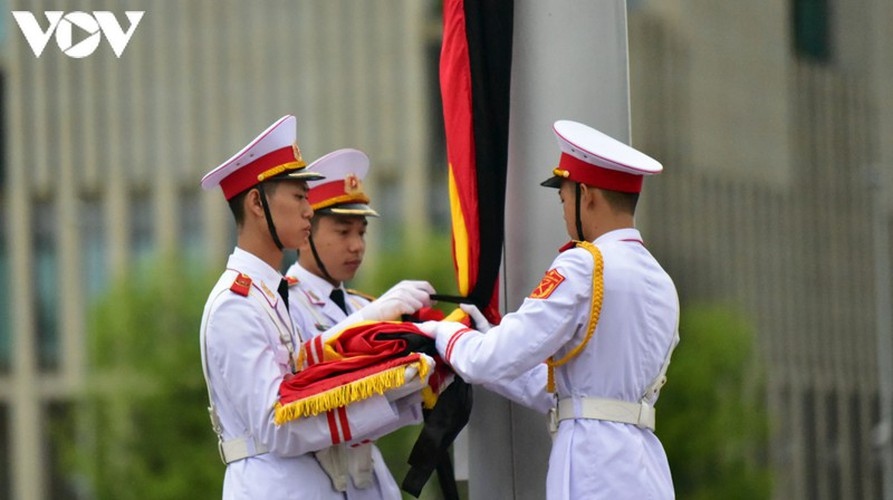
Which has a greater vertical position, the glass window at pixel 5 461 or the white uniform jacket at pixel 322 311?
the white uniform jacket at pixel 322 311

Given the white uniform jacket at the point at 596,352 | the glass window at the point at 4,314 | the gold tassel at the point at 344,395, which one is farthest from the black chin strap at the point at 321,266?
the glass window at the point at 4,314

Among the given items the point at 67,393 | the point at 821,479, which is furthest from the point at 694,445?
the point at 821,479

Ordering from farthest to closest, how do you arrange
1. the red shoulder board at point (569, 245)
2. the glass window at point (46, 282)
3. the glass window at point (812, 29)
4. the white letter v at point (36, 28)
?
the glass window at point (812, 29)
the glass window at point (46, 282)
the white letter v at point (36, 28)
the red shoulder board at point (569, 245)

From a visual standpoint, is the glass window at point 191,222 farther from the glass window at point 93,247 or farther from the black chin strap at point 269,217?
the black chin strap at point 269,217

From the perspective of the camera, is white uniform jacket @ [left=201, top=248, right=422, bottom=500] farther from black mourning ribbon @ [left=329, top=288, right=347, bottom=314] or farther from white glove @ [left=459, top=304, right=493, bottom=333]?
black mourning ribbon @ [left=329, top=288, right=347, bottom=314]

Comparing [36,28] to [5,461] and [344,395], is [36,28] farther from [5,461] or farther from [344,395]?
[344,395]

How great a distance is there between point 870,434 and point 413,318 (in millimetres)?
55153

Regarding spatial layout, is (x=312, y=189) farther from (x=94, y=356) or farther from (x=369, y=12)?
(x=369, y=12)

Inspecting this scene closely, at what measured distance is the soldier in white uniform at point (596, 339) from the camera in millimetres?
6879

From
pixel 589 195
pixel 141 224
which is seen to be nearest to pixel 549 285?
pixel 589 195

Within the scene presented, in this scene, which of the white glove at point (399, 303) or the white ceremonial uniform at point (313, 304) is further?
the white ceremonial uniform at point (313, 304)

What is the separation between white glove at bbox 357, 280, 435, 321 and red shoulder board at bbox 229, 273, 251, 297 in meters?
0.64

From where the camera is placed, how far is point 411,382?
6.93 m

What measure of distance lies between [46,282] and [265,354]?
41071 millimetres
